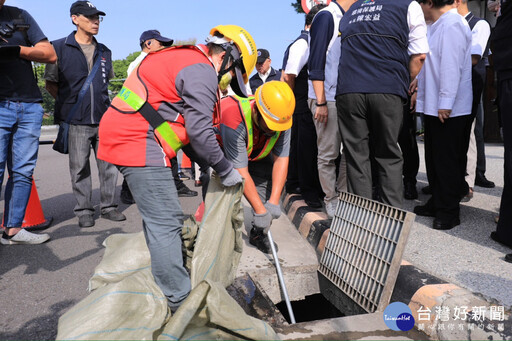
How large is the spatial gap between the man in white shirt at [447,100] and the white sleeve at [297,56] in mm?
1165

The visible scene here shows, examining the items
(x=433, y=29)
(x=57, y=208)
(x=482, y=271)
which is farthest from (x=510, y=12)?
(x=57, y=208)

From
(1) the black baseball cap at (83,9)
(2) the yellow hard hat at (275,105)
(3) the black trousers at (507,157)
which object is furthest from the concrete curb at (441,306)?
(1) the black baseball cap at (83,9)

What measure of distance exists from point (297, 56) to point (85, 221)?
265 cm

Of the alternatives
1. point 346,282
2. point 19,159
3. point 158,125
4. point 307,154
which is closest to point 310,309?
point 346,282

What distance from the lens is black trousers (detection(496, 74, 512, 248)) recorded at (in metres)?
2.63

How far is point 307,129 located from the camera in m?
4.11

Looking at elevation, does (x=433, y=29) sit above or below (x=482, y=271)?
above

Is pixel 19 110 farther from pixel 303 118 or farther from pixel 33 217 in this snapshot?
pixel 303 118

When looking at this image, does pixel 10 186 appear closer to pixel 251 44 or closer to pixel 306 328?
pixel 251 44

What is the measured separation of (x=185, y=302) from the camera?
1.78 metres

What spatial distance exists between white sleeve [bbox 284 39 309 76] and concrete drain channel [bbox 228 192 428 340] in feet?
5.85

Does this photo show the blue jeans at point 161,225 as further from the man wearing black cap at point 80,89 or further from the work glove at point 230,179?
the man wearing black cap at point 80,89

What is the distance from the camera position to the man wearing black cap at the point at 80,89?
154 inches

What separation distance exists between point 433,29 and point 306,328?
8.58ft
